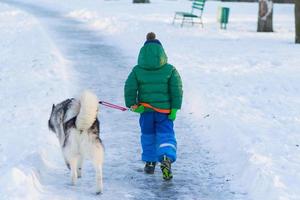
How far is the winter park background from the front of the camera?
6512 mm

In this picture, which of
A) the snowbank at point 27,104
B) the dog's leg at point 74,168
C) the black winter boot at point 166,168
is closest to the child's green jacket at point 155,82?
the black winter boot at point 166,168

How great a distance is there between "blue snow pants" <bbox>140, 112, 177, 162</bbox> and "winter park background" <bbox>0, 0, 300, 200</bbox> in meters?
0.26

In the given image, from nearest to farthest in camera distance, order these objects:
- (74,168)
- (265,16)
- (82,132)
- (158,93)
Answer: (82,132) → (74,168) → (158,93) → (265,16)

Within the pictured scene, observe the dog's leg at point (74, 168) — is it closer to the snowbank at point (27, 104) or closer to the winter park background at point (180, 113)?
the winter park background at point (180, 113)

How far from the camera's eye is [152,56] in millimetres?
6715

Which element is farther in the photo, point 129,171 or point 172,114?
point 129,171

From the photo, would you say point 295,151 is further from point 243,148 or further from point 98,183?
point 98,183

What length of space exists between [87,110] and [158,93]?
3.96ft

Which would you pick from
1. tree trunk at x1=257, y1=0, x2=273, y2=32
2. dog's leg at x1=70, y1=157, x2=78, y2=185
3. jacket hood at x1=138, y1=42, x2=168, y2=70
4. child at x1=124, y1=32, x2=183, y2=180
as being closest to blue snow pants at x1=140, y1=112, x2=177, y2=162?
child at x1=124, y1=32, x2=183, y2=180

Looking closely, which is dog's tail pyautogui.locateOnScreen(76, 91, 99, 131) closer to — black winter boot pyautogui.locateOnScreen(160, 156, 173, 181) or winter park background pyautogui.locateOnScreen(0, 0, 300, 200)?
winter park background pyautogui.locateOnScreen(0, 0, 300, 200)

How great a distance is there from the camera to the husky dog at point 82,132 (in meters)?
5.84

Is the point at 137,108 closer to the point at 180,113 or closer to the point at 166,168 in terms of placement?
the point at 166,168

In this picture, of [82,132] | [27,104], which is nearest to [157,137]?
[82,132]

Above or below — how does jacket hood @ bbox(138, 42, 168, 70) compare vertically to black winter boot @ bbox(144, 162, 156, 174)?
above
